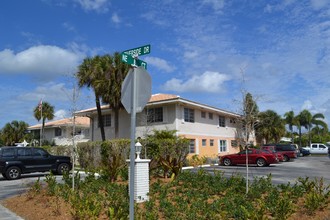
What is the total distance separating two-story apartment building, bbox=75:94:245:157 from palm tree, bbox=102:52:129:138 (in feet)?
7.33

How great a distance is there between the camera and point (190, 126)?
1177 inches

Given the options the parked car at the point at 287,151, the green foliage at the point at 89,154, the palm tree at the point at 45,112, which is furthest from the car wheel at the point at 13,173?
the palm tree at the point at 45,112

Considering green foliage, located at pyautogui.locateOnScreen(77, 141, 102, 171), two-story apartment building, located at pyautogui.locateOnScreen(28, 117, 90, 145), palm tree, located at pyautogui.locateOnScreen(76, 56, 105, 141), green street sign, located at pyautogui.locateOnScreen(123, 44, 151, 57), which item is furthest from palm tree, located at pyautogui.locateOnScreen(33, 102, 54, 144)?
green street sign, located at pyautogui.locateOnScreen(123, 44, 151, 57)

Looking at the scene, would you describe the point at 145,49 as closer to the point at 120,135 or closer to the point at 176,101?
the point at 176,101

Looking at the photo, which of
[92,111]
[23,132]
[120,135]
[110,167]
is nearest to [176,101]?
[120,135]

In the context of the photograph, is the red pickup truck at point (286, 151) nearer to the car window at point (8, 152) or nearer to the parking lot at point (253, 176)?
the parking lot at point (253, 176)

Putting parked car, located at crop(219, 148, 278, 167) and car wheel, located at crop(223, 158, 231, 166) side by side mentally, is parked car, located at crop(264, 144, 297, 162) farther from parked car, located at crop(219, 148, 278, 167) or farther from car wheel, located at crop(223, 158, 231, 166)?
car wheel, located at crop(223, 158, 231, 166)

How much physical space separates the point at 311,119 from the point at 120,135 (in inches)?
1718

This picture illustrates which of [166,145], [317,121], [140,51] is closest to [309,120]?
[317,121]

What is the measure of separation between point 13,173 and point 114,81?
41.2 feet

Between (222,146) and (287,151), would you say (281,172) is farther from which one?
(222,146)

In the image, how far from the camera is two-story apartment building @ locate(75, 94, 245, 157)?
28.5 m

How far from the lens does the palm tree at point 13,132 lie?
49.4m

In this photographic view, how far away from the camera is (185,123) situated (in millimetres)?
29141
